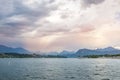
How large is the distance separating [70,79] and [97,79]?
12.5 metres

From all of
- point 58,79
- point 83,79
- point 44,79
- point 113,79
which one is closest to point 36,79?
point 44,79

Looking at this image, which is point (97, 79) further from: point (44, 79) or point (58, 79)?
point (44, 79)

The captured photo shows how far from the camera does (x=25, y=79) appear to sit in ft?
326

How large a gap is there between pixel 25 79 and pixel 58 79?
49.1ft

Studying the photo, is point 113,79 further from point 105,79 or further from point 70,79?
point 70,79

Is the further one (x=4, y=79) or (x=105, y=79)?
(x=105, y=79)

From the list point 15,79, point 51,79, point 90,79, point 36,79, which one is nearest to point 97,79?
point 90,79

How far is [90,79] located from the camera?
10175 cm

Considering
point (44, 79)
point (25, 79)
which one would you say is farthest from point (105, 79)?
point (25, 79)

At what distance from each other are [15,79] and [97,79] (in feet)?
123

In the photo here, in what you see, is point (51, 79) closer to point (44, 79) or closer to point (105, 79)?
point (44, 79)

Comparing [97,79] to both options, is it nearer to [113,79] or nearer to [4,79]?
[113,79]

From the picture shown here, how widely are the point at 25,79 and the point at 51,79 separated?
11.9 meters

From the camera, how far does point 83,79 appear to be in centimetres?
10238
